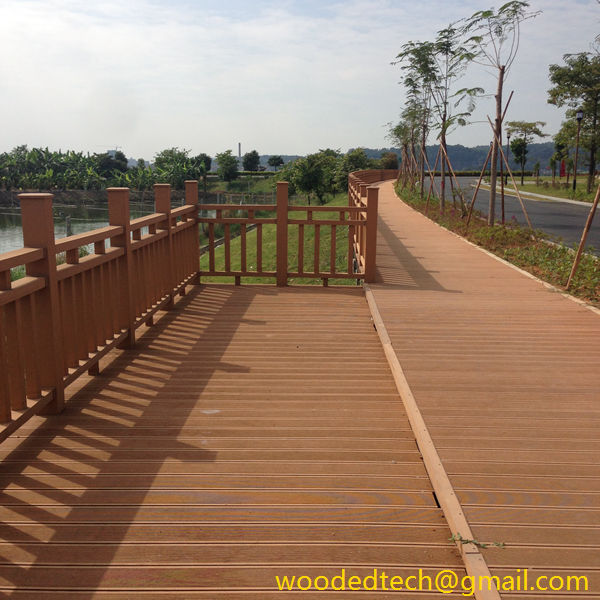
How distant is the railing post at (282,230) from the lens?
7512 millimetres

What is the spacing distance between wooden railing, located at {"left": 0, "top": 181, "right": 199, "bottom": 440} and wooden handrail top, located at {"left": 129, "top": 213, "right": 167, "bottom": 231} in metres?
0.01

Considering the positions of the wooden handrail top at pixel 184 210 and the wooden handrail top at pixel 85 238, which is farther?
the wooden handrail top at pixel 184 210

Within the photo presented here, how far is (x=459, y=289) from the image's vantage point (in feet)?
24.6

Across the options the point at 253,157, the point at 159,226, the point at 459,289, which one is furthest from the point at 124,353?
the point at 253,157

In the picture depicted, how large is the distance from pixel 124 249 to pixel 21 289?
1.66 m

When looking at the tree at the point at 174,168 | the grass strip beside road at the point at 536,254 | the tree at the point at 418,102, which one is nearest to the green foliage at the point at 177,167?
the tree at the point at 174,168

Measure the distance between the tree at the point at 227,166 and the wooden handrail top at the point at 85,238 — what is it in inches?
3846

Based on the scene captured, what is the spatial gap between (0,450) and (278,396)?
1674mm

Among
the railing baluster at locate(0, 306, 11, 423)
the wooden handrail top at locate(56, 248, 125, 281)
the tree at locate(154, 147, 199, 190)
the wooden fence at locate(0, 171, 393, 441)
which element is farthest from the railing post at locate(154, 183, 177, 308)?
the tree at locate(154, 147, 199, 190)

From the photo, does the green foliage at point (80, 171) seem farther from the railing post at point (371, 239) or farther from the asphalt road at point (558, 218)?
the railing post at point (371, 239)

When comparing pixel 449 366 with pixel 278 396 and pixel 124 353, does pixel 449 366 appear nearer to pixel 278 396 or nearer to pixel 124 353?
pixel 278 396

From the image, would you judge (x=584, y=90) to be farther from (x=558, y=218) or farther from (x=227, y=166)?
(x=227, y=166)

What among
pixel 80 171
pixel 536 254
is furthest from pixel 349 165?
pixel 80 171

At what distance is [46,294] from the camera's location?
356 cm
